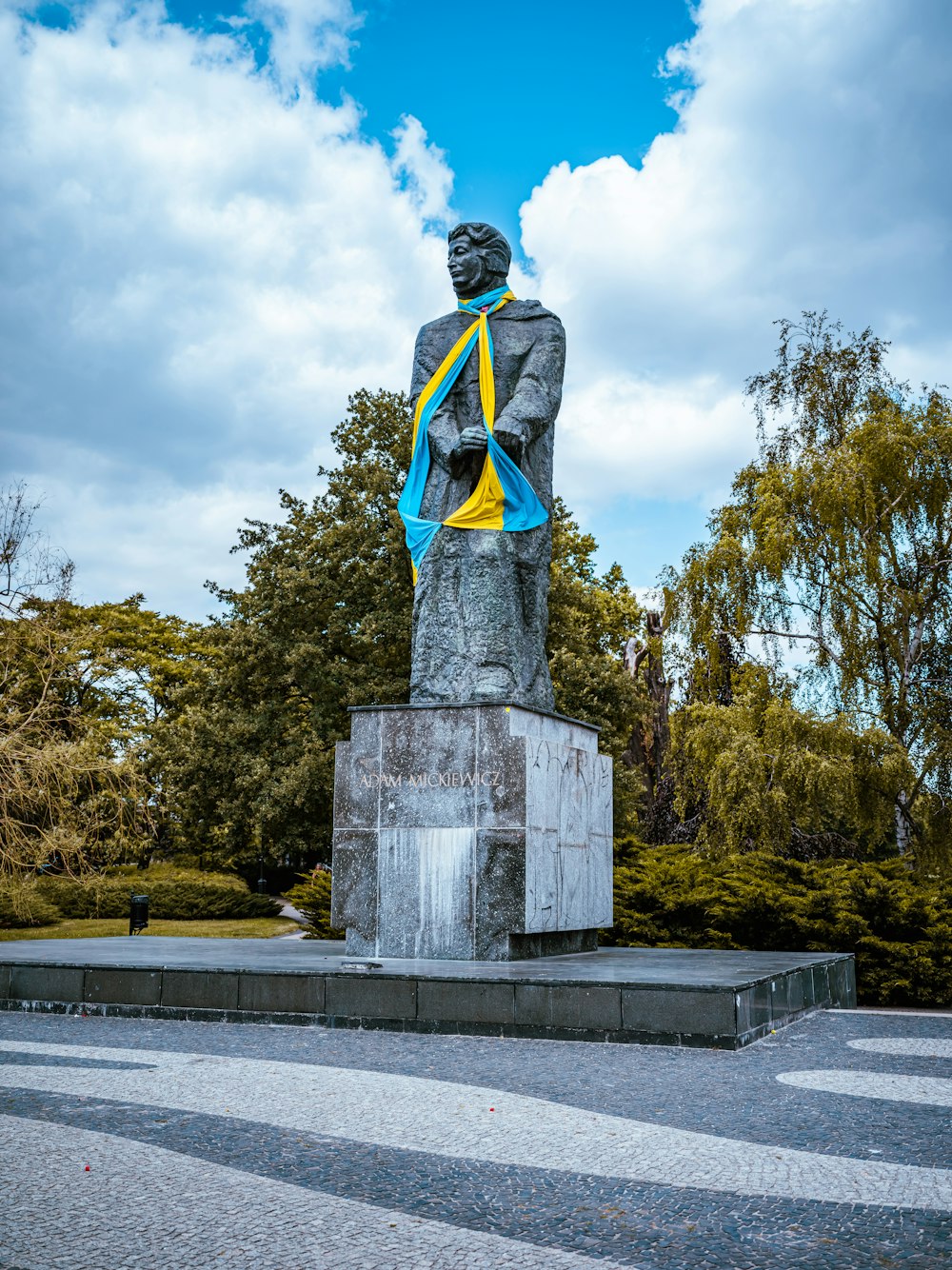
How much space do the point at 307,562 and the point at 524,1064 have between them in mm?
21128

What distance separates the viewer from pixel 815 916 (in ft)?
39.5

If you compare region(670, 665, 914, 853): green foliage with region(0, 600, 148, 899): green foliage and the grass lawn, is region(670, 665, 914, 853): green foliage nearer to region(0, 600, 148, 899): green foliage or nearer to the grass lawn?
region(0, 600, 148, 899): green foliage

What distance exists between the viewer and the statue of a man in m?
9.73

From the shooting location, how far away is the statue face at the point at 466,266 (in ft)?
34.5

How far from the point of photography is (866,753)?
14758mm

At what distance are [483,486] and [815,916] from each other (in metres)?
5.67

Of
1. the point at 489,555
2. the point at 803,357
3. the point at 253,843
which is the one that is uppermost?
the point at 803,357

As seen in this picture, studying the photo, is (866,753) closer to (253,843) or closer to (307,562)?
(307,562)

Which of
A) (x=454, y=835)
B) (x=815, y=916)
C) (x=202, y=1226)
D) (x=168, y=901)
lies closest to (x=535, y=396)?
(x=454, y=835)

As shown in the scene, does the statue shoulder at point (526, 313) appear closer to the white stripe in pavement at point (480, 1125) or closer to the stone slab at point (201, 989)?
the stone slab at point (201, 989)

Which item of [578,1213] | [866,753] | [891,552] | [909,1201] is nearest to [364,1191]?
[578,1213]

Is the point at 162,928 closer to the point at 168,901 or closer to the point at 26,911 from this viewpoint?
the point at 168,901

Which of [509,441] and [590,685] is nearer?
[509,441]

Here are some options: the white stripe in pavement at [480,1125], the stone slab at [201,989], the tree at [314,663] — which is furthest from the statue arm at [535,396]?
the tree at [314,663]
